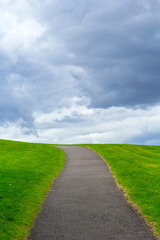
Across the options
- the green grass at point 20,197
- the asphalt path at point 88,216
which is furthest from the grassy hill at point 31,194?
the asphalt path at point 88,216

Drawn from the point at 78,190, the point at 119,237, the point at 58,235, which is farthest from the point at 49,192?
the point at 119,237

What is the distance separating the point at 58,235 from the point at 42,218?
2.48 metres

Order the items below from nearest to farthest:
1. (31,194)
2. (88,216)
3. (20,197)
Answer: (88,216) → (20,197) → (31,194)

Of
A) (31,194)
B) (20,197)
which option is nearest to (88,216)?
(20,197)

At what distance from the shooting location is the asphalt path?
10094mm

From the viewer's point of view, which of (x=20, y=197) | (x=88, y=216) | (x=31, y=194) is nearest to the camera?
(x=88, y=216)

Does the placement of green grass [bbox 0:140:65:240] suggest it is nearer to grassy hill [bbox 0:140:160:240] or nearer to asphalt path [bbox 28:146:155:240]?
grassy hill [bbox 0:140:160:240]

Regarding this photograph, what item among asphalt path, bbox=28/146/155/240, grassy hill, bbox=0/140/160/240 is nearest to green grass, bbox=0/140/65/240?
grassy hill, bbox=0/140/160/240

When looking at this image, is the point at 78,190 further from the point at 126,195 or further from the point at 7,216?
the point at 7,216

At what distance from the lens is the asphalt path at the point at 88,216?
10.1m

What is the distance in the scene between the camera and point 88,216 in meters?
12.3

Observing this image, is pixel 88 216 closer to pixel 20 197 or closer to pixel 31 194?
pixel 20 197

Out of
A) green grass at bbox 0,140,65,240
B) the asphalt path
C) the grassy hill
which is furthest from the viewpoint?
the grassy hill

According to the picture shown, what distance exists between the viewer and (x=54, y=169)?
27.8 metres
